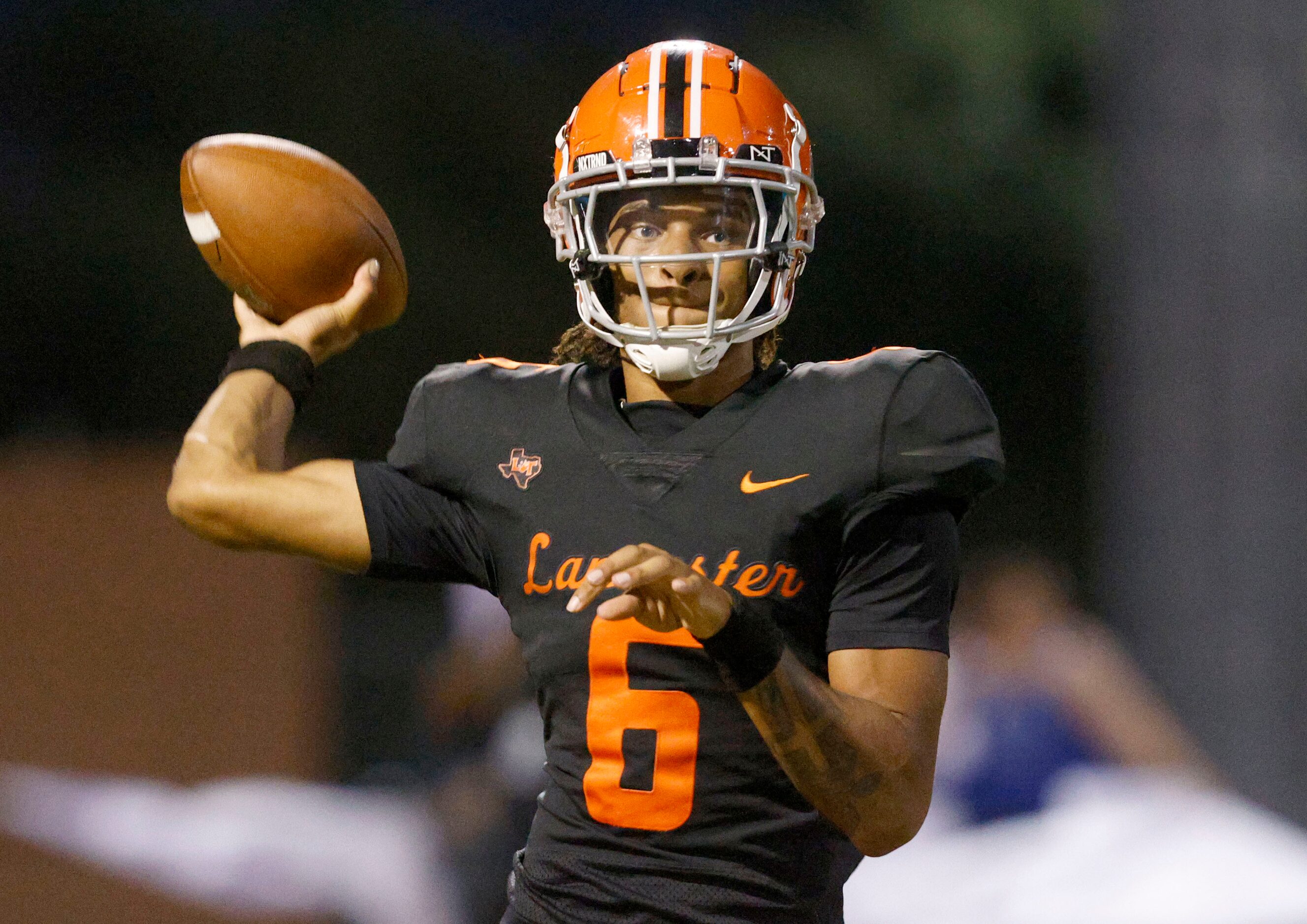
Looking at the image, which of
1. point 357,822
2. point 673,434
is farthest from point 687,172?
point 357,822

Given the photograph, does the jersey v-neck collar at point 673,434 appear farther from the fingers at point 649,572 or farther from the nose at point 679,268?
the fingers at point 649,572

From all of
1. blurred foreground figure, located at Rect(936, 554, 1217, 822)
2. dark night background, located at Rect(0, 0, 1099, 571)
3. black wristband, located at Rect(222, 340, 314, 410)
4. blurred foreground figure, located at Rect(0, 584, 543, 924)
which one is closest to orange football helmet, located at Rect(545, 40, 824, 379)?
black wristband, located at Rect(222, 340, 314, 410)

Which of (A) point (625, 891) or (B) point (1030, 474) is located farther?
(B) point (1030, 474)

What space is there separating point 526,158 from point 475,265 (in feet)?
1.74

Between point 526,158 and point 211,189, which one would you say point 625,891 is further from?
point 526,158

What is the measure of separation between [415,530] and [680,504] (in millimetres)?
339

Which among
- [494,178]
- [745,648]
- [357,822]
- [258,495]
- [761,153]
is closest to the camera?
[745,648]

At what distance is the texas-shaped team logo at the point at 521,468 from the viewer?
1727mm

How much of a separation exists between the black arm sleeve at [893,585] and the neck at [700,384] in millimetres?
277

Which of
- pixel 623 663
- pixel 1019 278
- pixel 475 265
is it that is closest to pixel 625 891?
pixel 623 663

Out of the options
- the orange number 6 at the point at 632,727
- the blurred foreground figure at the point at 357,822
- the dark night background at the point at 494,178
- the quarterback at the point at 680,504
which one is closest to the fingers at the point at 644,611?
the quarterback at the point at 680,504

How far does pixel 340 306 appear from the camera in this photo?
191 centimetres

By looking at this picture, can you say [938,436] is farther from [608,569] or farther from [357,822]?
[357,822]

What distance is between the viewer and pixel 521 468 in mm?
1736
